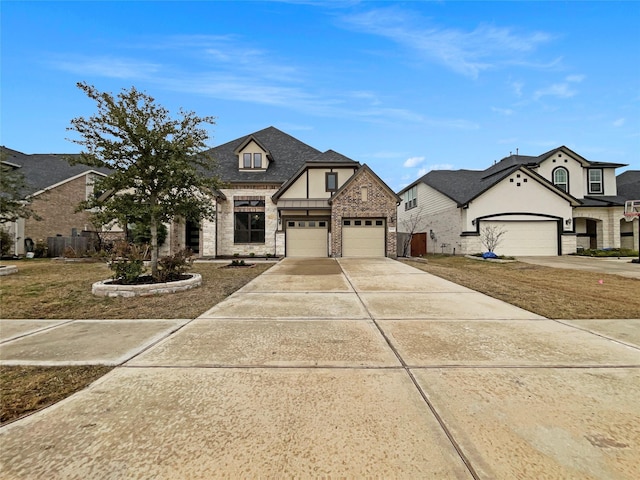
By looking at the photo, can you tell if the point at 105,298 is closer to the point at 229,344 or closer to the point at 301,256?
the point at 229,344

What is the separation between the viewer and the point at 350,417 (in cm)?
215

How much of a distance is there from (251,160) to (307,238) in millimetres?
6512

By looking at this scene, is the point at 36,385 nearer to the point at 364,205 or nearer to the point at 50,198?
the point at 364,205

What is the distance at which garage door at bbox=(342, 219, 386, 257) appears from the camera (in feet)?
57.1

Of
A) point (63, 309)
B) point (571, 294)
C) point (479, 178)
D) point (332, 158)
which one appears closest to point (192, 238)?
point (332, 158)

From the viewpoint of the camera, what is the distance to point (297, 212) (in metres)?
18.1

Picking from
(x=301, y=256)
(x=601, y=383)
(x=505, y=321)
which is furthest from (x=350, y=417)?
(x=301, y=256)

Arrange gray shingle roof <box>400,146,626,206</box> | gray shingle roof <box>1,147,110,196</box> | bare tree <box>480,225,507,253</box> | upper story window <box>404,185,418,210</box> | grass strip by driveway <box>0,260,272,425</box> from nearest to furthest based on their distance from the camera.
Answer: grass strip by driveway <box>0,260,272,425</box>, bare tree <box>480,225,507,253</box>, gray shingle roof <box>400,146,626,206</box>, gray shingle roof <box>1,147,110,196</box>, upper story window <box>404,185,418,210</box>

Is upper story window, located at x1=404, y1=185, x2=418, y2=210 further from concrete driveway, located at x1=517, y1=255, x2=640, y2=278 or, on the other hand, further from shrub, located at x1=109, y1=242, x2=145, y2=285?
shrub, located at x1=109, y1=242, x2=145, y2=285

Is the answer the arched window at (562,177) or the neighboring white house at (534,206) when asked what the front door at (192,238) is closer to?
the neighboring white house at (534,206)

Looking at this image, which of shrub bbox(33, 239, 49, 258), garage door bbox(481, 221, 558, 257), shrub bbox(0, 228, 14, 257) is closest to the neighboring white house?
garage door bbox(481, 221, 558, 257)

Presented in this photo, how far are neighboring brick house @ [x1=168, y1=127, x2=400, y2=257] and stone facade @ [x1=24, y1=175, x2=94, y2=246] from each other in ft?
30.0

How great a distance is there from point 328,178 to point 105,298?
13956 mm

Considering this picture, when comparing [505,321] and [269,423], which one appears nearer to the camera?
[269,423]
